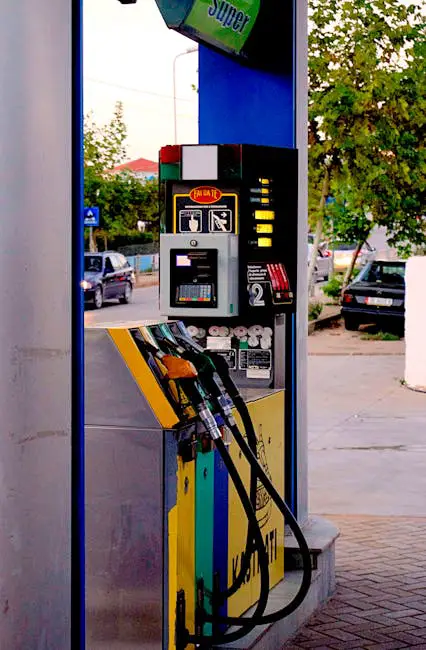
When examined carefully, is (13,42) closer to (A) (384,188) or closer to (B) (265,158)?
(B) (265,158)

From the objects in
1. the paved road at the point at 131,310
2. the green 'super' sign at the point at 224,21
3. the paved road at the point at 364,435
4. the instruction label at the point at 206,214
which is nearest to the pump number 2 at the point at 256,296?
the instruction label at the point at 206,214

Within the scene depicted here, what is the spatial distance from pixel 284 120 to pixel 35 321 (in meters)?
3.78

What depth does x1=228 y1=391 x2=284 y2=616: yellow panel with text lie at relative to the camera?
493 cm

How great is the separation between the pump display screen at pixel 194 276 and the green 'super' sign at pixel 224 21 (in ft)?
3.36

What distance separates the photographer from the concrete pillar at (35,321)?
2.67 meters

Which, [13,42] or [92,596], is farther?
[92,596]

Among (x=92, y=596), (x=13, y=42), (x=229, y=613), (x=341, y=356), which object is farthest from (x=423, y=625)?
(x=341, y=356)

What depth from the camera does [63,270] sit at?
113 inches

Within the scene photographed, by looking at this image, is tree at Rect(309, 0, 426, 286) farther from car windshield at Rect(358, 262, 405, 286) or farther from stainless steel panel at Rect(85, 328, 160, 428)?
stainless steel panel at Rect(85, 328, 160, 428)

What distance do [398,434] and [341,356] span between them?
313 inches

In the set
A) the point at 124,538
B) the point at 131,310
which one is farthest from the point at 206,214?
the point at 131,310

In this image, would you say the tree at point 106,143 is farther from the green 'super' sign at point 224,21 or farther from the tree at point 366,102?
the green 'super' sign at point 224,21

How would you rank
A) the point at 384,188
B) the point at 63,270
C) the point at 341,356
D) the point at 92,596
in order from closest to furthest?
the point at 63,270
the point at 92,596
the point at 341,356
the point at 384,188

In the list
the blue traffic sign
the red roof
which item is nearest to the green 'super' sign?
the blue traffic sign
